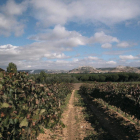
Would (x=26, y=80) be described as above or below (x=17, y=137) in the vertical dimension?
above

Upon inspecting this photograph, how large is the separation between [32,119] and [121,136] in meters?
4.30

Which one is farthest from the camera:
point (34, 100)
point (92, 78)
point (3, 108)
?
point (92, 78)

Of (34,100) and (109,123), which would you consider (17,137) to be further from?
(109,123)

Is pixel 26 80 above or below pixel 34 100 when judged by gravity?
above

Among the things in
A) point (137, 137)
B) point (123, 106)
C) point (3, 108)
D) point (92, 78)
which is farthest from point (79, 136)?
point (92, 78)

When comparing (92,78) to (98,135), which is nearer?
(98,135)

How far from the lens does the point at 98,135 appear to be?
5414 millimetres

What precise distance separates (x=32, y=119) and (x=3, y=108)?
518mm

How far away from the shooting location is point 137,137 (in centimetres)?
510

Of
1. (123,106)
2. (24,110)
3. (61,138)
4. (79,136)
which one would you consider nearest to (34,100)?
(24,110)

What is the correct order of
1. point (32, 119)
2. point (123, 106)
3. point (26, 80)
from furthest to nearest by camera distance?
point (123, 106) → point (26, 80) → point (32, 119)

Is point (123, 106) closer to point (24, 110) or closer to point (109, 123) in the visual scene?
point (109, 123)

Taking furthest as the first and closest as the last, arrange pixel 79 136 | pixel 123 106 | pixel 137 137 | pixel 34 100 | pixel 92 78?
1. pixel 92 78
2. pixel 123 106
3. pixel 79 136
4. pixel 137 137
5. pixel 34 100

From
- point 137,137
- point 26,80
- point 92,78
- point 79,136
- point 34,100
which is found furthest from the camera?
point 92,78
